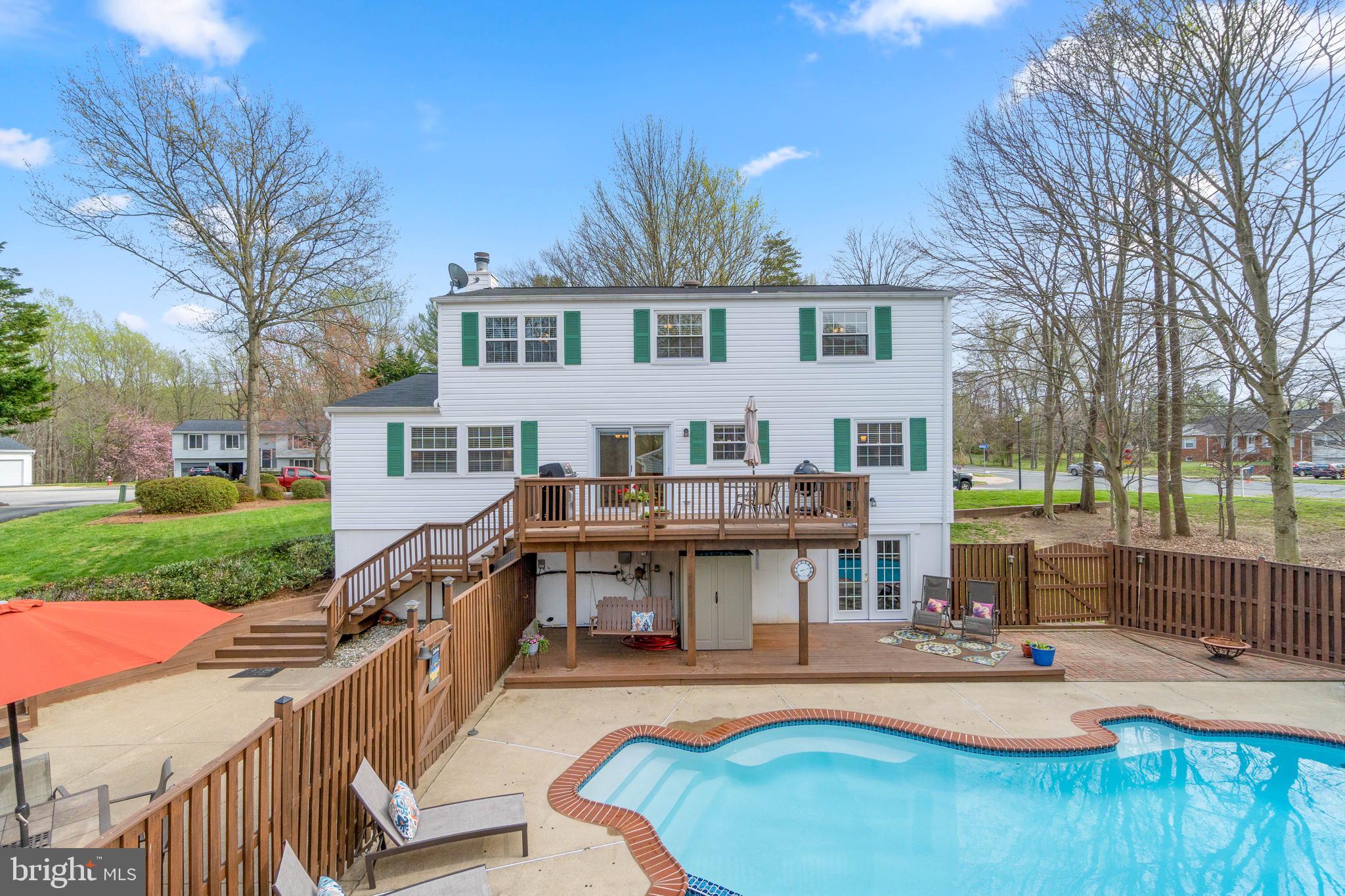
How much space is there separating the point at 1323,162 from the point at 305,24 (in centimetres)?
2355

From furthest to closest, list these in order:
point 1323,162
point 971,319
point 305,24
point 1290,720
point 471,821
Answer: point 971,319
point 305,24
point 1323,162
point 1290,720
point 471,821

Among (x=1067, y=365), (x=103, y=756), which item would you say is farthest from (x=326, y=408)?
(x=1067, y=365)

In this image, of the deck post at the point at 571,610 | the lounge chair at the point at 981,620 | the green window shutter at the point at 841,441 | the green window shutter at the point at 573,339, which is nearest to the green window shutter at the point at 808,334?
the green window shutter at the point at 841,441

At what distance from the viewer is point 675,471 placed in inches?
481

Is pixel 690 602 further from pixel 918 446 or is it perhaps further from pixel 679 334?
pixel 918 446

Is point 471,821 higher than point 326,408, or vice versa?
point 326,408

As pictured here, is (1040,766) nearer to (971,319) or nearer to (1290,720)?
(1290,720)

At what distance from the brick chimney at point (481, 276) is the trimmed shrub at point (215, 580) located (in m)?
7.06

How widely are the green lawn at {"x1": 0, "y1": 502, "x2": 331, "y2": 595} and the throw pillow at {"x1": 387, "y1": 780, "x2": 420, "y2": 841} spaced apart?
11090mm

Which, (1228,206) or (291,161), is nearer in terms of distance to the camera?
(1228,206)

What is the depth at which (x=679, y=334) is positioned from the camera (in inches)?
490

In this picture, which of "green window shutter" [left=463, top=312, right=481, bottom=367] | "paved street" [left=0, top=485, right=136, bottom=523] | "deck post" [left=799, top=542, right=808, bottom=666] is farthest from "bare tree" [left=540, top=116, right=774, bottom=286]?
"paved street" [left=0, top=485, right=136, bottom=523]

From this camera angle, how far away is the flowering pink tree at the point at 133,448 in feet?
113

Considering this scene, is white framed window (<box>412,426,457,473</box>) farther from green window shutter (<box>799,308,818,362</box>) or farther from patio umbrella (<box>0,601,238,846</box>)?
green window shutter (<box>799,308,818,362</box>)
